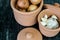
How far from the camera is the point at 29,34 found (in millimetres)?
713

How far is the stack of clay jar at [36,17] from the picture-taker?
73 centimetres

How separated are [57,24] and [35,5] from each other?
0.47ft

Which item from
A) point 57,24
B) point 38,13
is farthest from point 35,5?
point 57,24

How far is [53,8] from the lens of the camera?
76 cm

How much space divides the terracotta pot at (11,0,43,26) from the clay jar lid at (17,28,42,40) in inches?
1.7

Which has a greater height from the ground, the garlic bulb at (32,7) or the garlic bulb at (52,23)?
the garlic bulb at (32,7)

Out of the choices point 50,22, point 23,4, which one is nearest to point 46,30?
point 50,22

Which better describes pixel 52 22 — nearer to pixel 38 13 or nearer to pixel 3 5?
pixel 38 13

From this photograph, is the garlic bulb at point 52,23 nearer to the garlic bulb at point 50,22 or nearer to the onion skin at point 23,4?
the garlic bulb at point 50,22

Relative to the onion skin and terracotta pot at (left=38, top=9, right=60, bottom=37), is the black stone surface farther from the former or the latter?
the onion skin

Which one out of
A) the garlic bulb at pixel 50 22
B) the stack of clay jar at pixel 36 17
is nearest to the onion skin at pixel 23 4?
the stack of clay jar at pixel 36 17

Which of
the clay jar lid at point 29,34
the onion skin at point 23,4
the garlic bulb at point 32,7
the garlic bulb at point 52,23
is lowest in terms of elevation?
the clay jar lid at point 29,34

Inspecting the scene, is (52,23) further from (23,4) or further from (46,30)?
(23,4)

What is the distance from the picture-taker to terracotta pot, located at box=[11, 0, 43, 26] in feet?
2.37
